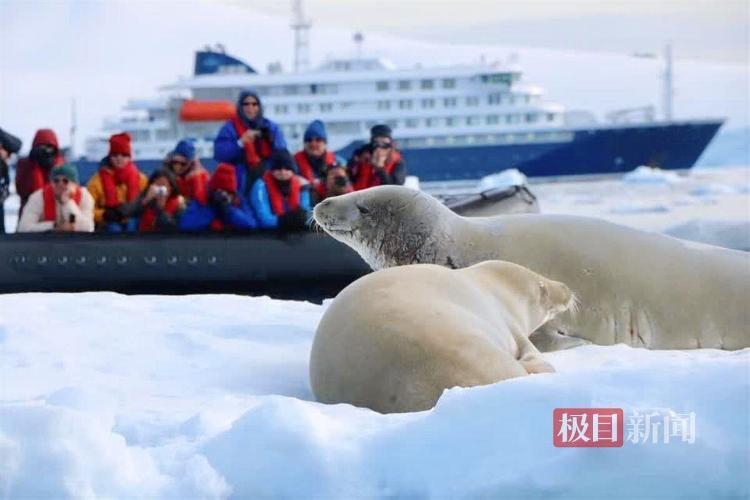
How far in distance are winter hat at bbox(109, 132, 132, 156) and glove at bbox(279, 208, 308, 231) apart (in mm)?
936

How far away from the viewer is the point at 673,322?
3746mm

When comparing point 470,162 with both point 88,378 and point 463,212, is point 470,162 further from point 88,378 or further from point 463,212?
point 88,378

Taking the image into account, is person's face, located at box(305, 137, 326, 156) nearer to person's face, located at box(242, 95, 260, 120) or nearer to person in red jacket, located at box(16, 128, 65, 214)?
person's face, located at box(242, 95, 260, 120)

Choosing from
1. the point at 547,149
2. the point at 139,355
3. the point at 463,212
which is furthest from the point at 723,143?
the point at 139,355

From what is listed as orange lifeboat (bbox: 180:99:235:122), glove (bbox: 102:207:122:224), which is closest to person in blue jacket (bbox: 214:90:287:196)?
glove (bbox: 102:207:122:224)

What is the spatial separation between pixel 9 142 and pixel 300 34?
27.5 metres

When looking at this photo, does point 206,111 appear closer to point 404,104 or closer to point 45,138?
point 404,104

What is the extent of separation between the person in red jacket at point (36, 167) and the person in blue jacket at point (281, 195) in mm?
1172

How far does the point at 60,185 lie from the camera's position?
18.9 feet

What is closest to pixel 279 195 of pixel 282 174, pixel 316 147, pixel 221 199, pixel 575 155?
pixel 282 174

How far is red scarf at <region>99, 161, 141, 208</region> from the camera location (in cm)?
625

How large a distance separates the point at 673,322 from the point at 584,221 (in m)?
0.44

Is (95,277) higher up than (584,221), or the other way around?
(584,221)

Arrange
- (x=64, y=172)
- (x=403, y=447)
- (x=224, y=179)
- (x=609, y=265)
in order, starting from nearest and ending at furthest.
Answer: (x=403, y=447), (x=609, y=265), (x=64, y=172), (x=224, y=179)
